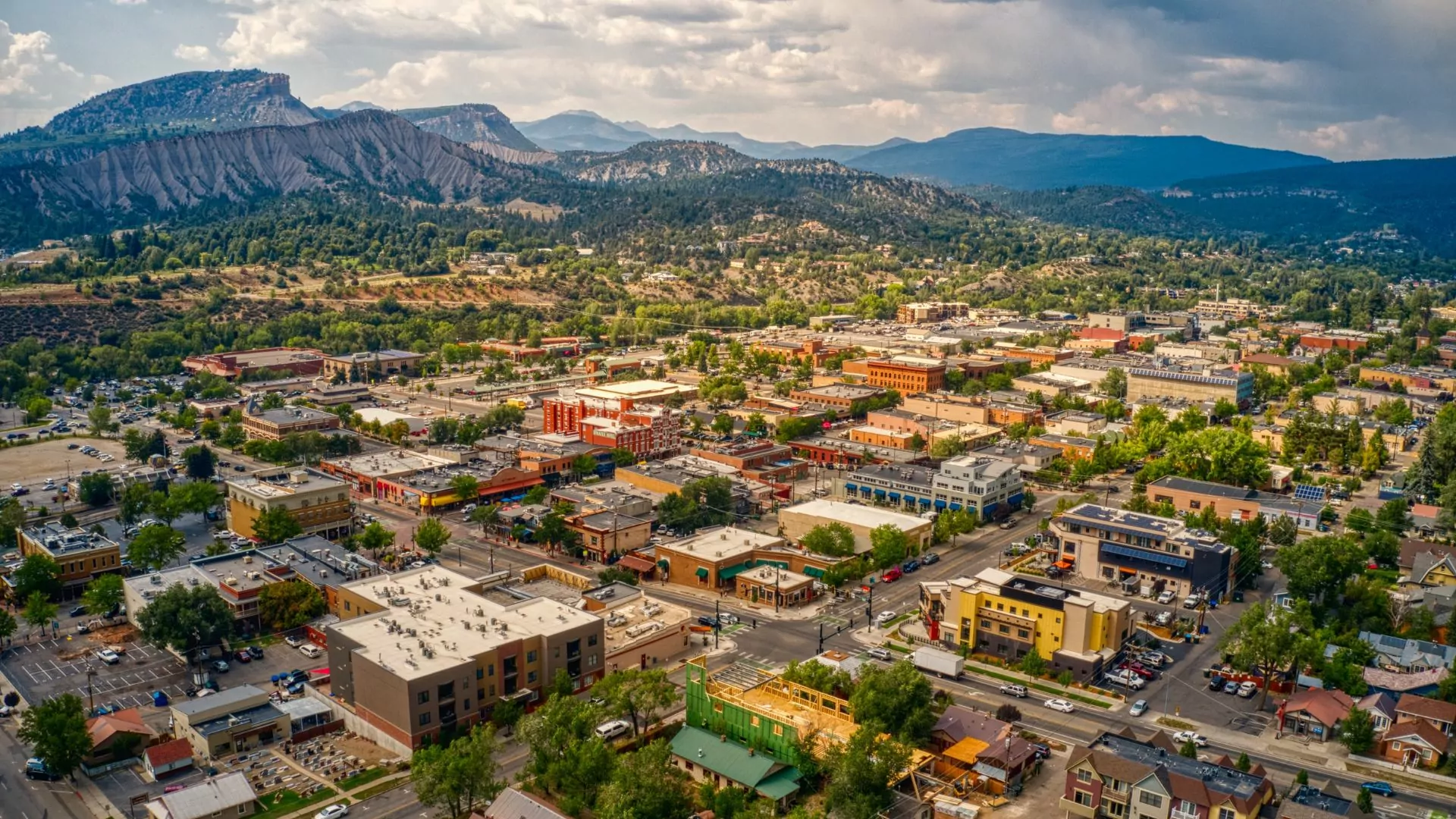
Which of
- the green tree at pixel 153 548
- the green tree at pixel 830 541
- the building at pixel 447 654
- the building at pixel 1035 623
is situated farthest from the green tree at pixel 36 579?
the building at pixel 1035 623

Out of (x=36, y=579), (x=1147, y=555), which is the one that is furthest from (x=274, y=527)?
(x=1147, y=555)

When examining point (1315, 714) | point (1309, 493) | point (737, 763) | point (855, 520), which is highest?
point (855, 520)

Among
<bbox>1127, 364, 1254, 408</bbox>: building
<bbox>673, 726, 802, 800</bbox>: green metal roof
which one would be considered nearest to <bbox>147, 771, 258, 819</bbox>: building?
<bbox>673, 726, 802, 800</bbox>: green metal roof

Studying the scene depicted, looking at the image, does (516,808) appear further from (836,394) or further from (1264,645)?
(836,394)

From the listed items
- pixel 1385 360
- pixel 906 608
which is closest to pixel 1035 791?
pixel 906 608

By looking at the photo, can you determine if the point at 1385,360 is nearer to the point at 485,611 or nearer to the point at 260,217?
the point at 485,611

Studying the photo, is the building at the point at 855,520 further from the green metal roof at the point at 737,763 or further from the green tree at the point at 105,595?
the green tree at the point at 105,595

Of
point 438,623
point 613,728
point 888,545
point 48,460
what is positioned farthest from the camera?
point 48,460

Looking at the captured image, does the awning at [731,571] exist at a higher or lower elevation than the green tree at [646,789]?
lower
